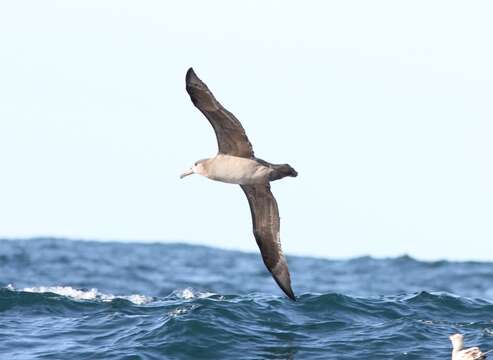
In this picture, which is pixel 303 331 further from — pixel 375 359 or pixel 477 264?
pixel 477 264

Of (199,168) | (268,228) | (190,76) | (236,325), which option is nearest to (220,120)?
(190,76)

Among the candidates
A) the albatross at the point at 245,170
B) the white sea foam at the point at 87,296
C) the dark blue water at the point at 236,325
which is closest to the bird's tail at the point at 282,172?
the albatross at the point at 245,170

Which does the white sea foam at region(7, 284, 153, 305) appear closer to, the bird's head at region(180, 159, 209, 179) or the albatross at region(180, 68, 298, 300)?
the albatross at region(180, 68, 298, 300)

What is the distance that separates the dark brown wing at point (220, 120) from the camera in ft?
44.3

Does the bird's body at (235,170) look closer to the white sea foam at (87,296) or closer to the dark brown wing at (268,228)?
the dark brown wing at (268,228)

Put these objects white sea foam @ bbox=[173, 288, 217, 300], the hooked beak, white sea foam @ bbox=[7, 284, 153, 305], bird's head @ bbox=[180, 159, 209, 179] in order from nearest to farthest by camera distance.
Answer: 1. bird's head @ bbox=[180, 159, 209, 179]
2. the hooked beak
3. white sea foam @ bbox=[173, 288, 217, 300]
4. white sea foam @ bbox=[7, 284, 153, 305]

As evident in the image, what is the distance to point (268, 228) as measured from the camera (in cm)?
1565

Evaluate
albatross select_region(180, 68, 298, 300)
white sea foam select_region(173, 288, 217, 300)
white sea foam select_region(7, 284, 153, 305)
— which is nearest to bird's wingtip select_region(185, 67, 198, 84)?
albatross select_region(180, 68, 298, 300)

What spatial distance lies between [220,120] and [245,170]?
2.80 ft

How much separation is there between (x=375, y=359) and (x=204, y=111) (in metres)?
3.99

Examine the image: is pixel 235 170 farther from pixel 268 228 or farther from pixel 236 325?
pixel 236 325

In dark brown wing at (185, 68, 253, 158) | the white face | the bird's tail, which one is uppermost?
dark brown wing at (185, 68, 253, 158)

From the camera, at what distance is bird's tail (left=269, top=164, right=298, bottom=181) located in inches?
548

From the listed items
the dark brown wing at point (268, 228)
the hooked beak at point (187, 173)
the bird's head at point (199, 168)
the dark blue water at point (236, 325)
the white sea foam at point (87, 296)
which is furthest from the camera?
the white sea foam at point (87, 296)
